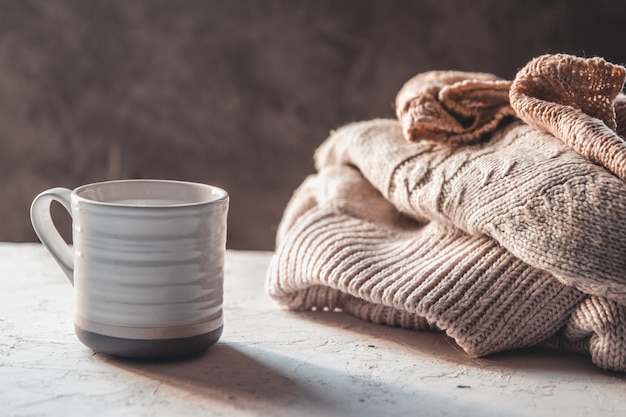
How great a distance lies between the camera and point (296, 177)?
3.99ft

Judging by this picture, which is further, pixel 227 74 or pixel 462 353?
pixel 227 74

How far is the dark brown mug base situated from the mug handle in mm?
53

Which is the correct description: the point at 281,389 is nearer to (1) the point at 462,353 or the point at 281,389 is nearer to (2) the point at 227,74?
(1) the point at 462,353

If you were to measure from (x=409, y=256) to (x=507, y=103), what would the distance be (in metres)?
0.15

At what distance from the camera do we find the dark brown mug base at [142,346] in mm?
532

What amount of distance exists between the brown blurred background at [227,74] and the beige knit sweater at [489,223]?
42 cm

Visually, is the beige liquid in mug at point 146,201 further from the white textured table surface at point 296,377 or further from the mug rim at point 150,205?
the white textured table surface at point 296,377

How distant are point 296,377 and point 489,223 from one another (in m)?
0.17

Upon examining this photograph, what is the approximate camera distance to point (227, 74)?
1180mm

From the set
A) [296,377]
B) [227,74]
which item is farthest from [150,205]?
[227,74]

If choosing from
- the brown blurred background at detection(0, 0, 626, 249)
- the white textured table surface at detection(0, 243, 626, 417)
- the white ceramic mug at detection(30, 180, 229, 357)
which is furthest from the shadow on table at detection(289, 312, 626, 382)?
the brown blurred background at detection(0, 0, 626, 249)

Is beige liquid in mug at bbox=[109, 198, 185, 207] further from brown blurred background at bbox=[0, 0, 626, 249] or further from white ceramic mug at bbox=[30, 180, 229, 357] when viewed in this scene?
brown blurred background at bbox=[0, 0, 626, 249]

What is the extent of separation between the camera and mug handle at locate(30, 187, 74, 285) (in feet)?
1.89

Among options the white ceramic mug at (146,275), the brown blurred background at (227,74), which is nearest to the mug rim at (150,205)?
the white ceramic mug at (146,275)
